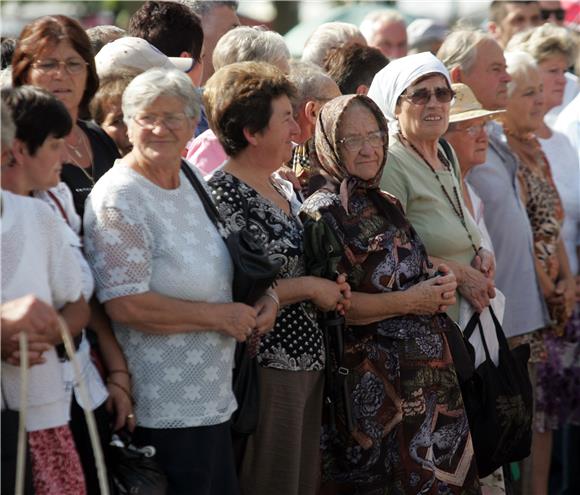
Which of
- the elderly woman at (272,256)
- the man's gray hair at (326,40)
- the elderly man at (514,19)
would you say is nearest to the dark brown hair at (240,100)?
the elderly woman at (272,256)

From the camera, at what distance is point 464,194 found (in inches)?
232

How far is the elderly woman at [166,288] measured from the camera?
3.96m

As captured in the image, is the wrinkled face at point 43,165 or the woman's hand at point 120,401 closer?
the wrinkled face at point 43,165

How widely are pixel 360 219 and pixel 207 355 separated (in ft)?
3.40

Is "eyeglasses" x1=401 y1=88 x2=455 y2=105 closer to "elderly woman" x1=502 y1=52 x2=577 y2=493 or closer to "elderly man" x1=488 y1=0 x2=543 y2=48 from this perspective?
"elderly woman" x1=502 y1=52 x2=577 y2=493

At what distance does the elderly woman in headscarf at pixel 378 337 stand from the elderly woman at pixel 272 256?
131 millimetres

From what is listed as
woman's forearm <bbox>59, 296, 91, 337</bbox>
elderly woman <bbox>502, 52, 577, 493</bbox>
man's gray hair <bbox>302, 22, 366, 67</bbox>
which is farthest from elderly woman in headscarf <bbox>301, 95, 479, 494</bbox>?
man's gray hair <bbox>302, 22, 366, 67</bbox>

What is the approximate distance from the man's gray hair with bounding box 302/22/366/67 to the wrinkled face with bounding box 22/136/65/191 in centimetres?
333

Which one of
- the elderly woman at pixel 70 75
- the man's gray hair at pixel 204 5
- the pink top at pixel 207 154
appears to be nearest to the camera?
the elderly woman at pixel 70 75

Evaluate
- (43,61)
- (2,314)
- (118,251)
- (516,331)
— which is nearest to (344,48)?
(516,331)

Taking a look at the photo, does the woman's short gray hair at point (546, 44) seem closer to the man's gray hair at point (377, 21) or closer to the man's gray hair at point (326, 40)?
the man's gray hair at point (377, 21)

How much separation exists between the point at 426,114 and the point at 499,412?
1352 mm

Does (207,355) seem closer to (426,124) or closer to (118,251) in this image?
(118,251)

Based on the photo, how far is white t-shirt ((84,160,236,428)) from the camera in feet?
13.0
